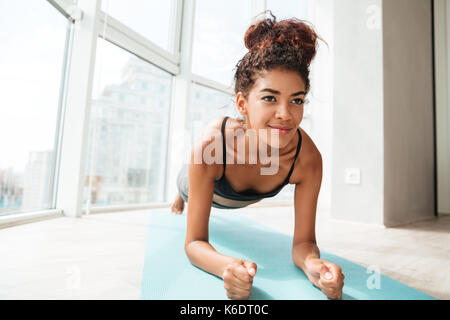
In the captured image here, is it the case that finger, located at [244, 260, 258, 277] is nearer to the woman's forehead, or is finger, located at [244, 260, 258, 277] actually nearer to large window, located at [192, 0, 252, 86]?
the woman's forehead

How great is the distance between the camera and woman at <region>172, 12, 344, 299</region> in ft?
2.06

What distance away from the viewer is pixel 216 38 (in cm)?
258

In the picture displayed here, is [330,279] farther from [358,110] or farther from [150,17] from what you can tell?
[150,17]

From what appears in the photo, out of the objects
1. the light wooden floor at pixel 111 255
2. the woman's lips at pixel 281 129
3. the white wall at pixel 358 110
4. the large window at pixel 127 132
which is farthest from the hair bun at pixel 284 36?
the large window at pixel 127 132

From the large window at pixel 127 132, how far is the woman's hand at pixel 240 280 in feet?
4.80

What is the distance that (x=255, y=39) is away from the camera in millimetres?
776

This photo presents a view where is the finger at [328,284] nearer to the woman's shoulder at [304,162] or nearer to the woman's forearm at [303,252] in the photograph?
the woman's forearm at [303,252]

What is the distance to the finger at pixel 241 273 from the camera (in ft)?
1.69

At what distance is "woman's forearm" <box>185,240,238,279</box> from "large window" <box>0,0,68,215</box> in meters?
1.07

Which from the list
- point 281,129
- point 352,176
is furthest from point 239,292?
point 352,176

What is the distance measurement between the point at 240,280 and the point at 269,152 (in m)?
0.40

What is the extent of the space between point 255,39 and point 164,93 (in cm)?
173
